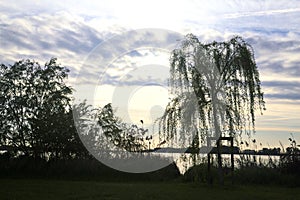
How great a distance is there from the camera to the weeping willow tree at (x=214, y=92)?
1407 centimetres

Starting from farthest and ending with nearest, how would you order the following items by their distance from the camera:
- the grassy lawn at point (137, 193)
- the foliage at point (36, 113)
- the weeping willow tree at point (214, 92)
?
1. the foliage at point (36, 113)
2. the weeping willow tree at point (214, 92)
3. the grassy lawn at point (137, 193)

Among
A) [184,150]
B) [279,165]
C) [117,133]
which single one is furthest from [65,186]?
[279,165]

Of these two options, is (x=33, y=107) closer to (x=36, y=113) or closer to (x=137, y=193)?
(x=36, y=113)

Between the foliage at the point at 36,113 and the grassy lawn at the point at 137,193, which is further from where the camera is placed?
the foliage at the point at 36,113

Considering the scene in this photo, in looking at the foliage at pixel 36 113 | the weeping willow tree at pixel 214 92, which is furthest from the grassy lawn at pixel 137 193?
the foliage at pixel 36 113

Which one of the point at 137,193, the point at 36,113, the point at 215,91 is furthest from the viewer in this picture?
the point at 36,113

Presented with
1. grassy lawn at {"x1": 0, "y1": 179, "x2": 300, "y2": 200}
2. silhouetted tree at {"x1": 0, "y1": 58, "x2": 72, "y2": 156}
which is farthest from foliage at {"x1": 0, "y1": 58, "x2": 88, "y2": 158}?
grassy lawn at {"x1": 0, "y1": 179, "x2": 300, "y2": 200}

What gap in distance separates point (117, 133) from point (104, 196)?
905 cm

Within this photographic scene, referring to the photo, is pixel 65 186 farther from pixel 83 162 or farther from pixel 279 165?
pixel 279 165

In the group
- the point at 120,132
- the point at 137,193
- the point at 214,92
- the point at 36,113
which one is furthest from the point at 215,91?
the point at 36,113

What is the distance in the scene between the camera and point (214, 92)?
1429cm

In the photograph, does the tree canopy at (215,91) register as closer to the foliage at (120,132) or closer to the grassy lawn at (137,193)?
the grassy lawn at (137,193)

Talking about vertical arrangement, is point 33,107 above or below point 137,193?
above

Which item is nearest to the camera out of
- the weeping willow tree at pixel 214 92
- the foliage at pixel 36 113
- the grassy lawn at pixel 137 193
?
the grassy lawn at pixel 137 193
